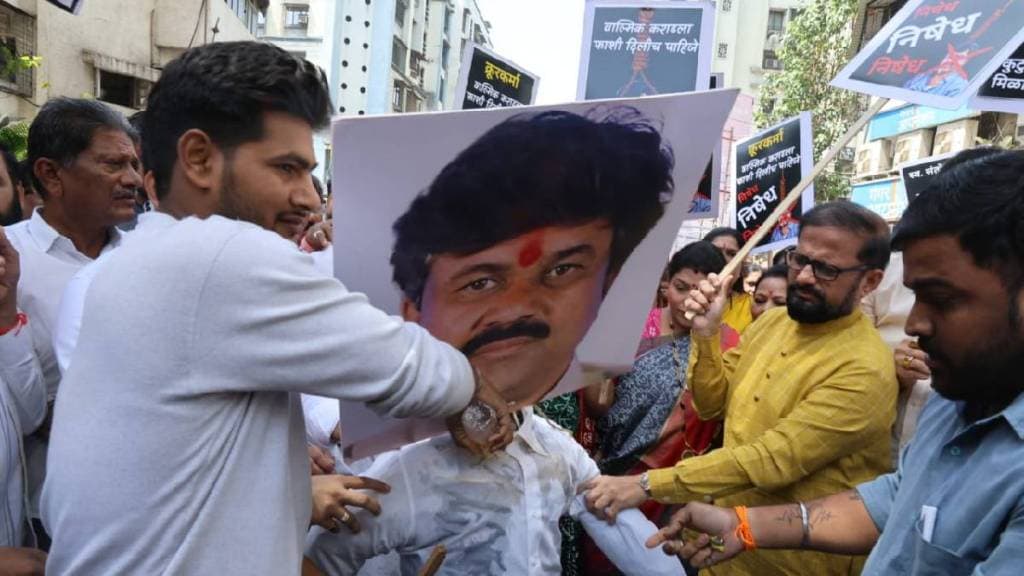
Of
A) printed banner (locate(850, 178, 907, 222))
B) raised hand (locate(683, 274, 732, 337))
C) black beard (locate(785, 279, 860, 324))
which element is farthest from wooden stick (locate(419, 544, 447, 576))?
printed banner (locate(850, 178, 907, 222))

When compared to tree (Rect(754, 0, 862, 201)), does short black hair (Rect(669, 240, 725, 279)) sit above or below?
below

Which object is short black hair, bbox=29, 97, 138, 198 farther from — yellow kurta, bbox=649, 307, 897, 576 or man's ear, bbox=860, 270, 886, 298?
man's ear, bbox=860, 270, 886, 298

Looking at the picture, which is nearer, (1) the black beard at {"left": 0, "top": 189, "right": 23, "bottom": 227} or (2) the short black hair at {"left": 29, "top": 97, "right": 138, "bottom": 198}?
(2) the short black hair at {"left": 29, "top": 97, "right": 138, "bottom": 198}

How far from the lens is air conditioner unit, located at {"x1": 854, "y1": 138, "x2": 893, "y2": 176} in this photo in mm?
21141

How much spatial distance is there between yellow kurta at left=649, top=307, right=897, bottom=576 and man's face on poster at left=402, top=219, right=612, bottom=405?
0.73 m

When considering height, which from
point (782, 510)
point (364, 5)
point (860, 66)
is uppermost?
point (364, 5)

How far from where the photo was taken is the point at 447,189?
1326mm

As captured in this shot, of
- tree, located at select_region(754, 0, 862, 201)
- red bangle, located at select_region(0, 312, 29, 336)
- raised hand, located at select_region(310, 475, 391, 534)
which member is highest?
tree, located at select_region(754, 0, 862, 201)

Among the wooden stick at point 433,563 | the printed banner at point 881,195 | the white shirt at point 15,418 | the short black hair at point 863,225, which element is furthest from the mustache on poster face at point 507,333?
the printed banner at point 881,195

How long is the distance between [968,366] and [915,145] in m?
20.7

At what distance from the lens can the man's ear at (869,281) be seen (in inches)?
95.0

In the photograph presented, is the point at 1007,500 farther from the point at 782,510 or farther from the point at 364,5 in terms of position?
the point at 364,5

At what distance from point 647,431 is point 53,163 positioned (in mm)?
2311

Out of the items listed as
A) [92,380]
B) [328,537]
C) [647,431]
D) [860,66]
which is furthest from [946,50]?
[92,380]
